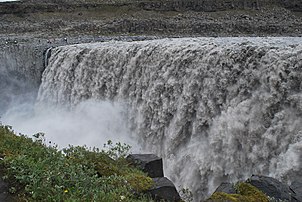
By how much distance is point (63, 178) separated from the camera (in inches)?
231

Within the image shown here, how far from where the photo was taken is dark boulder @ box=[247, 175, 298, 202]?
664 centimetres

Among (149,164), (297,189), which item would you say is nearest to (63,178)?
(149,164)

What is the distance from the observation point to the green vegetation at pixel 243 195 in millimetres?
5938

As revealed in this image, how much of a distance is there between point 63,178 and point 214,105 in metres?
6.45

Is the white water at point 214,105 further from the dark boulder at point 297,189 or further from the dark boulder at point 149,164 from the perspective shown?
the dark boulder at point 149,164

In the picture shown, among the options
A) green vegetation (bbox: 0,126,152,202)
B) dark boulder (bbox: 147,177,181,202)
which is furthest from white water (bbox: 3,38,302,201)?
green vegetation (bbox: 0,126,152,202)

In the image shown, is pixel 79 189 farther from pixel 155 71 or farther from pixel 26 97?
pixel 26 97

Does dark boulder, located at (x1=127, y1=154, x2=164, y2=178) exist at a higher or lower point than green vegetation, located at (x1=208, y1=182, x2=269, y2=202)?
lower

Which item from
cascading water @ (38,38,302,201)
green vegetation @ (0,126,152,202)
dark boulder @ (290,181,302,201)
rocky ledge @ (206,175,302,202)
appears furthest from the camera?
cascading water @ (38,38,302,201)

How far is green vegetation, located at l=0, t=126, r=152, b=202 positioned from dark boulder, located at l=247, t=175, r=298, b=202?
5.83 ft

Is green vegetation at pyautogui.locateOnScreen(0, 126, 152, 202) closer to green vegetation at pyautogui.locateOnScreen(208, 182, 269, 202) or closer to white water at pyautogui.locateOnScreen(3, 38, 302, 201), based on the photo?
green vegetation at pyautogui.locateOnScreen(208, 182, 269, 202)

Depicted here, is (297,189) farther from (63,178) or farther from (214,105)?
(214,105)

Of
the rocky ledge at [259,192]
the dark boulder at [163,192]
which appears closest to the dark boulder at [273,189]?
the rocky ledge at [259,192]

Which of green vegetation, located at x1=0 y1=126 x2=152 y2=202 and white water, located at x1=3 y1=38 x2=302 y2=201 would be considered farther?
white water, located at x1=3 y1=38 x2=302 y2=201
